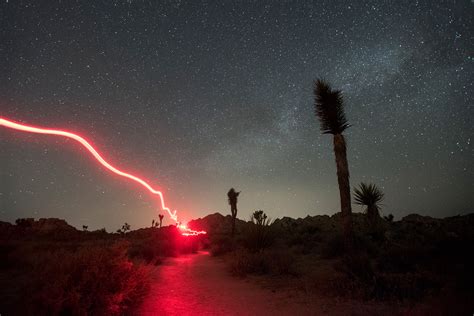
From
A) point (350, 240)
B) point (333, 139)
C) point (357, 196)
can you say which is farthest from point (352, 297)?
point (357, 196)

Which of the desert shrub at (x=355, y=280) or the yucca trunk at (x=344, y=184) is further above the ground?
the yucca trunk at (x=344, y=184)

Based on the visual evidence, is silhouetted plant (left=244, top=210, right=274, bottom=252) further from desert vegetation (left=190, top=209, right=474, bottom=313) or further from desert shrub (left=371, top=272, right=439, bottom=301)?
desert shrub (left=371, top=272, right=439, bottom=301)

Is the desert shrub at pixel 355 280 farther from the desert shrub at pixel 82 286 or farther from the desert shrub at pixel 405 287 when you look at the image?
the desert shrub at pixel 82 286

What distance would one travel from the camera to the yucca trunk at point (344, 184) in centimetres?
1220

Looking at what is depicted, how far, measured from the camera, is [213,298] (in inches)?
303

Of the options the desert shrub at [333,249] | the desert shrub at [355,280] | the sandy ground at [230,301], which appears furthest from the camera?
the desert shrub at [333,249]

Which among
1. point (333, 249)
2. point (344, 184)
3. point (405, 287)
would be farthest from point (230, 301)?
point (344, 184)

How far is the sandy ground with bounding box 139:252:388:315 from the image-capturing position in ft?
20.5

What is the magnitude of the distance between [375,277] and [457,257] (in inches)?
124

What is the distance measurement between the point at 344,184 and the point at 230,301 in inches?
298

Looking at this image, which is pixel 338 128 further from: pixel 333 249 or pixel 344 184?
pixel 333 249

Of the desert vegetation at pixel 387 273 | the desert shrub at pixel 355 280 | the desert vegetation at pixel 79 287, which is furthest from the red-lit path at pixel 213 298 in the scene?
the desert shrub at pixel 355 280

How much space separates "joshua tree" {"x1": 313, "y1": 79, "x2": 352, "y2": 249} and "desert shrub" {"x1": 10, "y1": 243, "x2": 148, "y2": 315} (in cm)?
866

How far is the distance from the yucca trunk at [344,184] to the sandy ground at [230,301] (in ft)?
16.2
